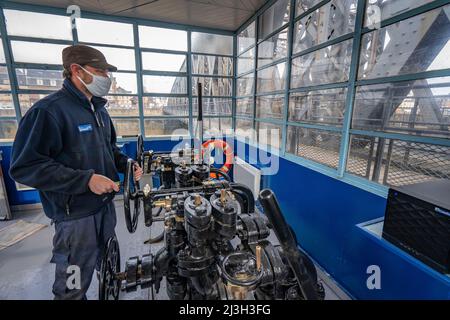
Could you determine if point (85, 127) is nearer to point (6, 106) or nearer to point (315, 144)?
point (315, 144)

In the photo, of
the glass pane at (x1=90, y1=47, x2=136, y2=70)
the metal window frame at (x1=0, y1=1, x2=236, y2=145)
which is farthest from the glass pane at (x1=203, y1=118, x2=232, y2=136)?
the glass pane at (x1=90, y1=47, x2=136, y2=70)

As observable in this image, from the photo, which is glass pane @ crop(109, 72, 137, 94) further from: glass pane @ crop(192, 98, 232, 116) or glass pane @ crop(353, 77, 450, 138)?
glass pane @ crop(353, 77, 450, 138)

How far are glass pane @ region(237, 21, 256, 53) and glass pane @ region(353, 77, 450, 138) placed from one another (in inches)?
82.4

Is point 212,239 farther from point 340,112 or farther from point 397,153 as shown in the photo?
point 340,112

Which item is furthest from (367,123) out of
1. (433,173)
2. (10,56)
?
(10,56)

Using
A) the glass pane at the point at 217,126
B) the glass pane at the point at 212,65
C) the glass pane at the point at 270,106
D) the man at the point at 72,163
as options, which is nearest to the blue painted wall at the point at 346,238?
the glass pane at the point at 270,106

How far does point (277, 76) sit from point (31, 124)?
7.80 feet

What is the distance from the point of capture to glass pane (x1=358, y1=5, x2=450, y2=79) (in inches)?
45.3

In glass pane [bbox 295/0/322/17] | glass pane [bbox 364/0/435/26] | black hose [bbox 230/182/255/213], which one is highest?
glass pane [bbox 295/0/322/17]

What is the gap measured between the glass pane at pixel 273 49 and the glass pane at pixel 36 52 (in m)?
2.66

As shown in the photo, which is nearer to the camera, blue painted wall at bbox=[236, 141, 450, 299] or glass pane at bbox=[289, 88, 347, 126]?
blue painted wall at bbox=[236, 141, 450, 299]

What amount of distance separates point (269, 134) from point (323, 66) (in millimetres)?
1111

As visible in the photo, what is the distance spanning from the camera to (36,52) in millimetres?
2865

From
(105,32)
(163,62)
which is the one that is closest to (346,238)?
(163,62)
